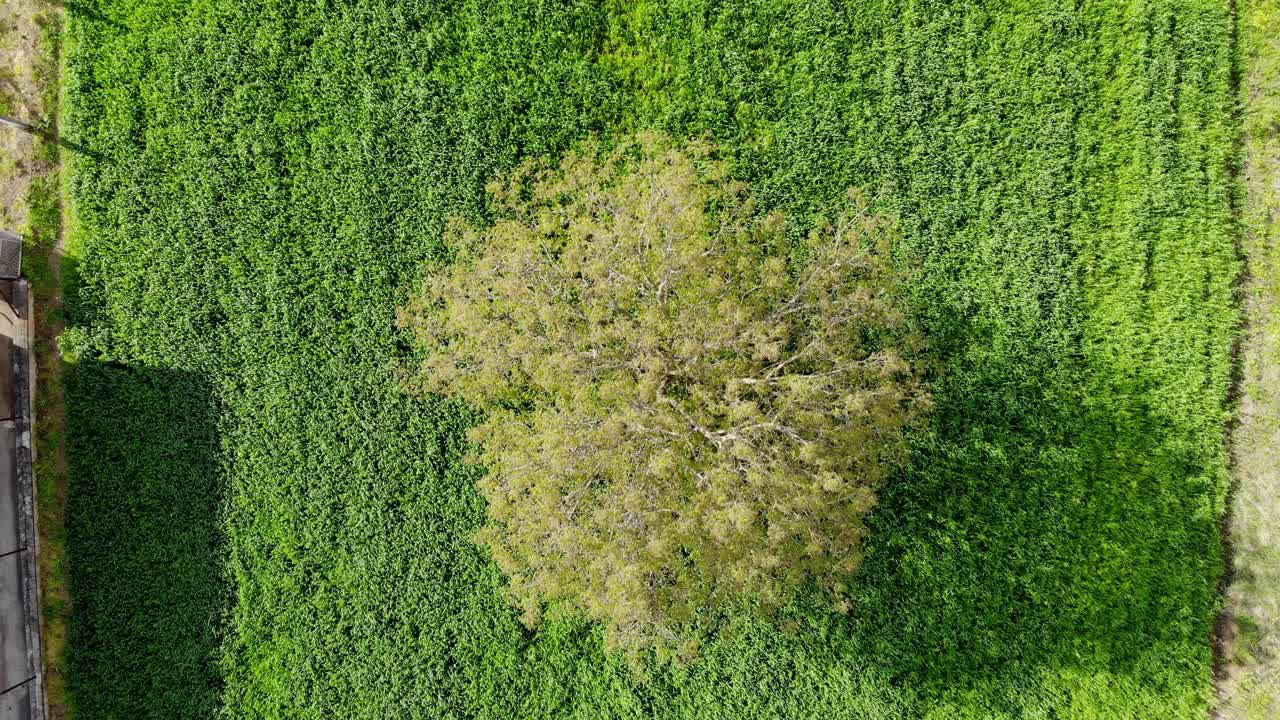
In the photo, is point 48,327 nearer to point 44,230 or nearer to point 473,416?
point 44,230

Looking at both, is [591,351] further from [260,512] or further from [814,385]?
[260,512]

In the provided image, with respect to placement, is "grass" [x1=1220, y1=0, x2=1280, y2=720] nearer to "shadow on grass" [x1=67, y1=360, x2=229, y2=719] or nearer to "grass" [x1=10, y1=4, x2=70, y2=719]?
"shadow on grass" [x1=67, y1=360, x2=229, y2=719]

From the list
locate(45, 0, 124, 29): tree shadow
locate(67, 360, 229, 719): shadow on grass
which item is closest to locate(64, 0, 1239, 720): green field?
locate(67, 360, 229, 719): shadow on grass

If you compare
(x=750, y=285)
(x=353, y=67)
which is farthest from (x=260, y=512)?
(x=750, y=285)

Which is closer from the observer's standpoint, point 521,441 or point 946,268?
point 521,441

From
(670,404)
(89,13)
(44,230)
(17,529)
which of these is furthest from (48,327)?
(670,404)
